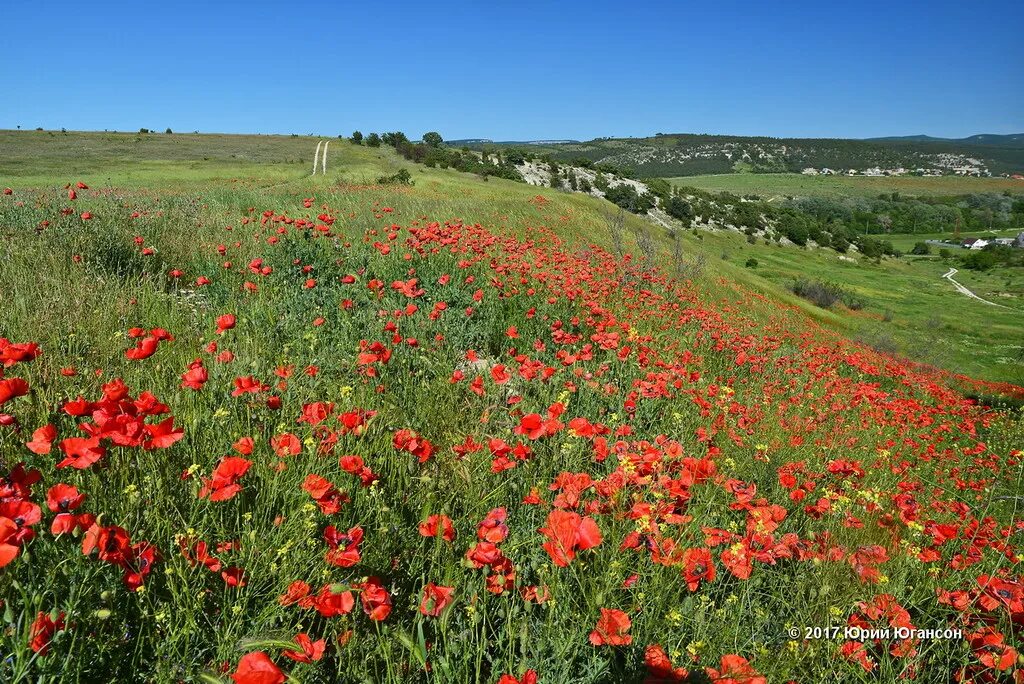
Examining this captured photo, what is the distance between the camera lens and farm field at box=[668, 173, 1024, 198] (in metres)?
147

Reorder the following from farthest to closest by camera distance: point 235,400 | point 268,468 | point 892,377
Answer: point 892,377 < point 235,400 < point 268,468

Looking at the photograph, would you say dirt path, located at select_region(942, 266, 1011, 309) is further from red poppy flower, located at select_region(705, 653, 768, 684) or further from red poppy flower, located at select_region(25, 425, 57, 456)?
red poppy flower, located at select_region(25, 425, 57, 456)

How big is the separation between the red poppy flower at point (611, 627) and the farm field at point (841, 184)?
152002 mm

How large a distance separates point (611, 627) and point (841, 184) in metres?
195

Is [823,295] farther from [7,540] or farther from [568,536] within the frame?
[7,540]

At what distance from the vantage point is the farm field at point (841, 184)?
147 metres

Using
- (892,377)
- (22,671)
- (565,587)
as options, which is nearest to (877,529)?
(565,587)

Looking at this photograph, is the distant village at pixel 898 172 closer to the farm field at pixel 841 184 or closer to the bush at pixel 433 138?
the farm field at pixel 841 184

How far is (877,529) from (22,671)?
152 inches

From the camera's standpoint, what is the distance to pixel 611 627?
64.5 inches

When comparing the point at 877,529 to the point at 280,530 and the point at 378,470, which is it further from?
the point at 280,530

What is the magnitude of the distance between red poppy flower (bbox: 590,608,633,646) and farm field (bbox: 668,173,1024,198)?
5984 inches

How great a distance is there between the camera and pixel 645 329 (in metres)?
7.40

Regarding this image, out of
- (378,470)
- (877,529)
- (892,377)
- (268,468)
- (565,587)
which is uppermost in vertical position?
(268,468)
